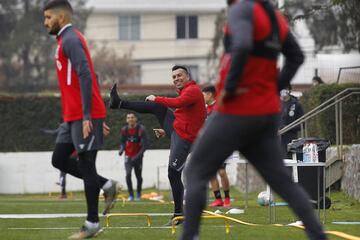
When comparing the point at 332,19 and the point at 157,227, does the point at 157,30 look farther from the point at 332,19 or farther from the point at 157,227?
the point at 157,227

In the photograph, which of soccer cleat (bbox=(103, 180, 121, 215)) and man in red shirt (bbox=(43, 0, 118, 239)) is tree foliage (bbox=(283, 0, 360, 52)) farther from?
man in red shirt (bbox=(43, 0, 118, 239))

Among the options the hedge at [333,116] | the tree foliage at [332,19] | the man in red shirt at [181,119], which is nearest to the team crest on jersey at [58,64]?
the man in red shirt at [181,119]

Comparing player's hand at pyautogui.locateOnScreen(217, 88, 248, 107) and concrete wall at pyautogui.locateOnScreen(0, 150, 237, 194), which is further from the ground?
player's hand at pyautogui.locateOnScreen(217, 88, 248, 107)

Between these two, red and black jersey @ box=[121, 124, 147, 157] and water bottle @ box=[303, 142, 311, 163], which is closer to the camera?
water bottle @ box=[303, 142, 311, 163]

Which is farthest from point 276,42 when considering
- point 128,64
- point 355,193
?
point 128,64

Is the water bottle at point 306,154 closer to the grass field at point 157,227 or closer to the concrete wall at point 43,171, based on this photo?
the grass field at point 157,227

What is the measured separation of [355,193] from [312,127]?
4.78 m

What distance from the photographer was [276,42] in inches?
295

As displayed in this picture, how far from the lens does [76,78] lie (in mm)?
9703

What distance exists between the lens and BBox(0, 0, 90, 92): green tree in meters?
46.7

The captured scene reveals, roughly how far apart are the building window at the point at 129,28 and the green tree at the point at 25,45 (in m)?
17.2

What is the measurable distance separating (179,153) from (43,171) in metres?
17.1

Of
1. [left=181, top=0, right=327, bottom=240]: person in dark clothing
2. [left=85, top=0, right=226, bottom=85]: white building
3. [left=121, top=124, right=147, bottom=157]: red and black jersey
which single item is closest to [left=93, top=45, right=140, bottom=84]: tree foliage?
[left=85, top=0, right=226, bottom=85]: white building

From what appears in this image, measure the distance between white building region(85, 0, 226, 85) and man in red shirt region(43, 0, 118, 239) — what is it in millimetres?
57565
